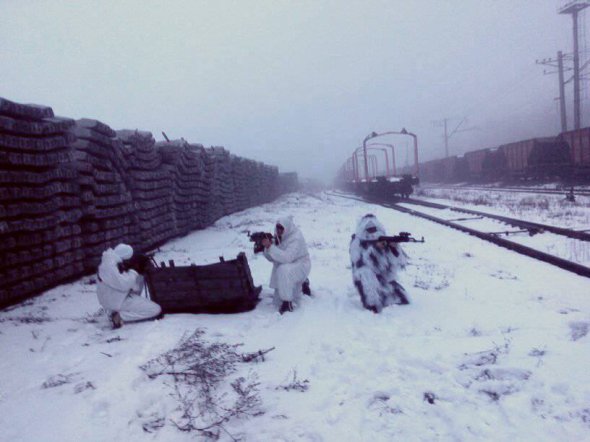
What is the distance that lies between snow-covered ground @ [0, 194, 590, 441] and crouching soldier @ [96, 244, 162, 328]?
22 centimetres

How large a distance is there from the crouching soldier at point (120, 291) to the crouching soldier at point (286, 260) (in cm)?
164

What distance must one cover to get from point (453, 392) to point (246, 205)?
77.7 feet

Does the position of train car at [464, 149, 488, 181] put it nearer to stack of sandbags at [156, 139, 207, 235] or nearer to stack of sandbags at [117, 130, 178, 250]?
stack of sandbags at [156, 139, 207, 235]

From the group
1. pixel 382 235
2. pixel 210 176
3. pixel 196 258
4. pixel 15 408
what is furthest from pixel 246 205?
pixel 15 408

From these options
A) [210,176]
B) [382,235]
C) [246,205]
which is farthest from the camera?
[246,205]

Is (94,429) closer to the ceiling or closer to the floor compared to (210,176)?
closer to the floor

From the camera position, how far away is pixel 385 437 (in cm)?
287

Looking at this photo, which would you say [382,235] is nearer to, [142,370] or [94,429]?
[142,370]

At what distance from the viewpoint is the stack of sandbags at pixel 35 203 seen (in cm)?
634

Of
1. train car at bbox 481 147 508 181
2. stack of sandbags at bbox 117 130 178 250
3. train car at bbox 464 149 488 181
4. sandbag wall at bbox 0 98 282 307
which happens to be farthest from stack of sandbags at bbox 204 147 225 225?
train car at bbox 464 149 488 181

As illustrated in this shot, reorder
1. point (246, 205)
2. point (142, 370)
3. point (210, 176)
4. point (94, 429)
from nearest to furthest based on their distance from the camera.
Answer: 1. point (94, 429)
2. point (142, 370)
3. point (210, 176)
4. point (246, 205)

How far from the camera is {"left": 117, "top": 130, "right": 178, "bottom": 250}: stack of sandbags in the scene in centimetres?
1071

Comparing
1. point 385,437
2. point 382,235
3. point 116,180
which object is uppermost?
point 116,180

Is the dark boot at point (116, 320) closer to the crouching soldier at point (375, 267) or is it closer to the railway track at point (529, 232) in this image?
the crouching soldier at point (375, 267)
